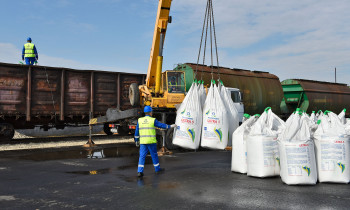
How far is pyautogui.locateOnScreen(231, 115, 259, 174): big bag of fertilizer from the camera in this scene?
19.6 feet

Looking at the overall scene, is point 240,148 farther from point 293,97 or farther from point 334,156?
point 293,97

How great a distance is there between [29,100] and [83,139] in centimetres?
297

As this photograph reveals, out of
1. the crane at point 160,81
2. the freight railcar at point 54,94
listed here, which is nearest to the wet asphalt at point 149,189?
the crane at point 160,81

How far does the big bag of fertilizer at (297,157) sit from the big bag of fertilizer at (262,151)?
0.25m

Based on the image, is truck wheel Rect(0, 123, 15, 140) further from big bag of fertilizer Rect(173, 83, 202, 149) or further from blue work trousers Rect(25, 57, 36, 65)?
big bag of fertilizer Rect(173, 83, 202, 149)

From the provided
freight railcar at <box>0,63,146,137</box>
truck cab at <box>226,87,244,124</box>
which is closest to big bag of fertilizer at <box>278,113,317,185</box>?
truck cab at <box>226,87,244,124</box>

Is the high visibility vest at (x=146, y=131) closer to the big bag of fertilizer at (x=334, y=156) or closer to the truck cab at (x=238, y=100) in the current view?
the big bag of fertilizer at (x=334, y=156)

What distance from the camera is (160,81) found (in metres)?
11.0

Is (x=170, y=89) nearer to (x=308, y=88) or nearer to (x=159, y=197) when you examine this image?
(x=159, y=197)

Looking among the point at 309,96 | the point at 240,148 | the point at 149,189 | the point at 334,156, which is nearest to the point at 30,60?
the point at 149,189

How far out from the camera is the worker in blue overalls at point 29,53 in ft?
41.4

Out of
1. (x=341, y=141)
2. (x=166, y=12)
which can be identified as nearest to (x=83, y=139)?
(x=166, y=12)

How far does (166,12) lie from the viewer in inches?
409

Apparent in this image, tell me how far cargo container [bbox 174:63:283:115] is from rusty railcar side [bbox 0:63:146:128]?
3.19 m
